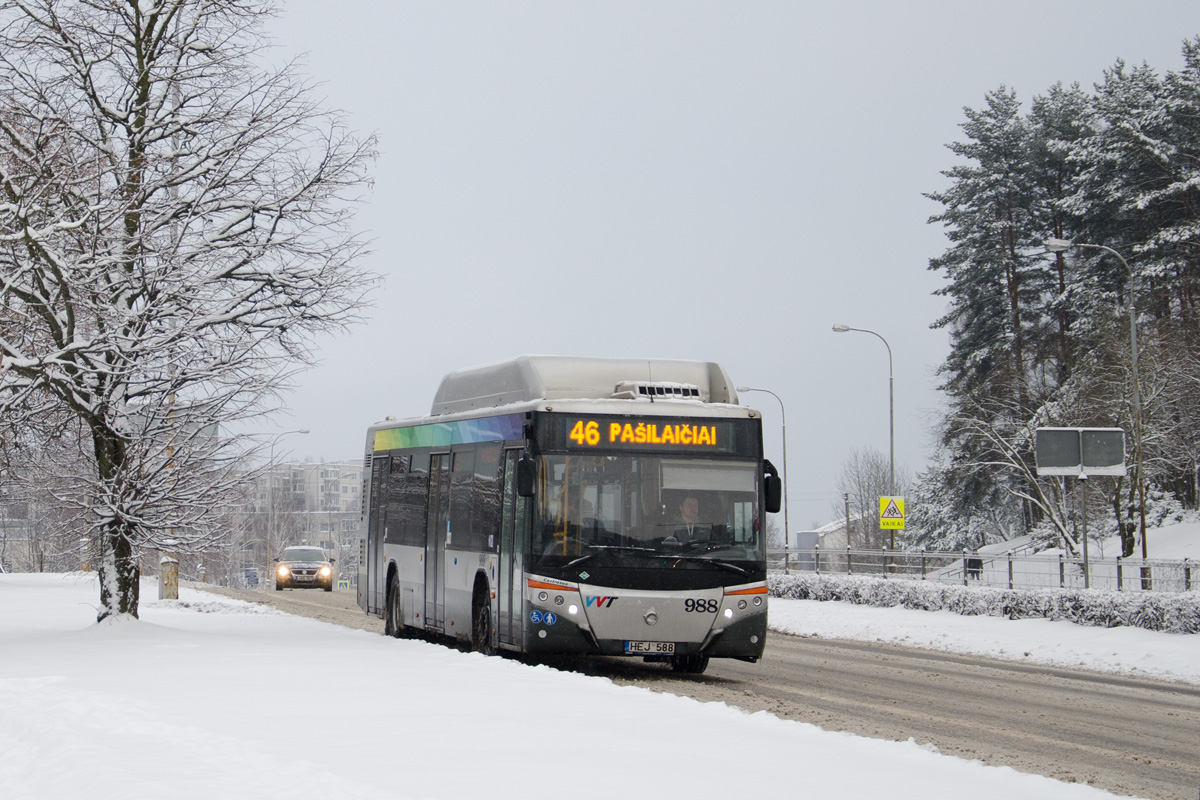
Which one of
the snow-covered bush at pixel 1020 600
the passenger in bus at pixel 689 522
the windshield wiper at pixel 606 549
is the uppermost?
the passenger in bus at pixel 689 522

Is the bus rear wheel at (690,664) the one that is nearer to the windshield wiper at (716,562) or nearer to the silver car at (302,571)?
the windshield wiper at (716,562)

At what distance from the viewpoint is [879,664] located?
19375 mm

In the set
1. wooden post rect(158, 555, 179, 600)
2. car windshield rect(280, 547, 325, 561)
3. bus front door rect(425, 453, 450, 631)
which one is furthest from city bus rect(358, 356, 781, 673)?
car windshield rect(280, 547, 325, 561)

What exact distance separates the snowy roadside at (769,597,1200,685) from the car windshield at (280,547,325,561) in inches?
765

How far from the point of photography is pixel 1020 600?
26719 mm

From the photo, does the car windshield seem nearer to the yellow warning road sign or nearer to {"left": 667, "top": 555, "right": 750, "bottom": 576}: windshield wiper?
the yellow warning road sign

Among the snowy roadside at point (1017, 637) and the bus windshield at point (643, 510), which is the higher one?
the bus windshield at point (643, 510)

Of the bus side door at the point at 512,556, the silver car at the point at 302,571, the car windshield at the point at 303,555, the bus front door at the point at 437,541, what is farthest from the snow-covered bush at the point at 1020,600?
the car windshield at the point at 303,555

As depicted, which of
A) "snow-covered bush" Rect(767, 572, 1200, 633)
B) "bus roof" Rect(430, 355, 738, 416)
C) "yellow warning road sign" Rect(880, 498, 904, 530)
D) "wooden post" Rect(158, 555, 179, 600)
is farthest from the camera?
"yellow warning road sign" Rect(880, 498, 904, 530)

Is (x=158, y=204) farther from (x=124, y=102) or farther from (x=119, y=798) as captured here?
(x=119, y=798)

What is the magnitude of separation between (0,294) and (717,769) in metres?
12.3

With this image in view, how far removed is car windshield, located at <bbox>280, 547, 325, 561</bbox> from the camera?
149 feet

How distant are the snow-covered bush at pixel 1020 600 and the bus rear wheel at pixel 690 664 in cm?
1007

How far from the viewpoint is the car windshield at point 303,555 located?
45388 millimetres
